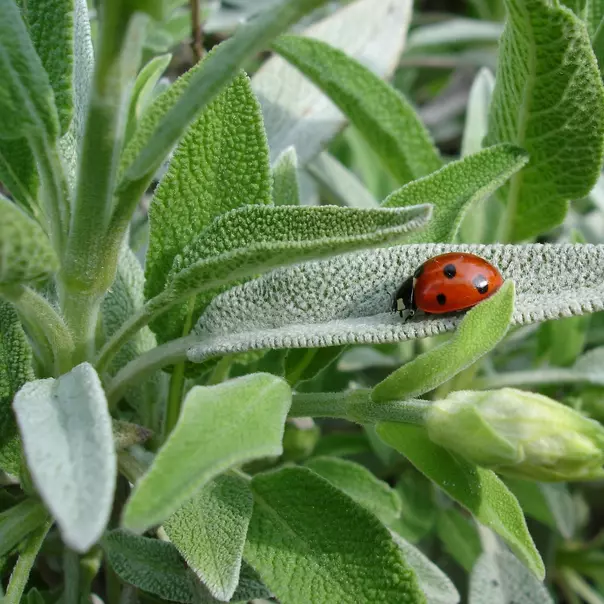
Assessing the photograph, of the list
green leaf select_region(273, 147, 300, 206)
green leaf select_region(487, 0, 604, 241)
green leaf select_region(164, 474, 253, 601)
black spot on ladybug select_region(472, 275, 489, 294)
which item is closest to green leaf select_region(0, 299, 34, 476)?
green leaf select_region(164, 474, 253, 601)

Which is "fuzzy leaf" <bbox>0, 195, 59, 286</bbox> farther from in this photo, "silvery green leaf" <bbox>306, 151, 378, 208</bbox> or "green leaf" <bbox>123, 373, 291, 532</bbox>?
"silvery green leaf" <bbox>306, 151, 378, 208</bbox>

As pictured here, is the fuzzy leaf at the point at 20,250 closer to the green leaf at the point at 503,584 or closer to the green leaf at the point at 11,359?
the green leaf at the point at 11,359

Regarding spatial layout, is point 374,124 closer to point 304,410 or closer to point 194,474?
point 304,410

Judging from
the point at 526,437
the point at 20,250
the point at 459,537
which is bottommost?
the point at 459,537

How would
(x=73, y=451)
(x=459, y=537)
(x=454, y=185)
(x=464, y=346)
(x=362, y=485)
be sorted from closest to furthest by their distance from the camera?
1. (x=73, y=451)
2. (x=464, y=346)
3. (x=454, y=185)
4. (x=362, y=485)
5. (x=459, y=537)

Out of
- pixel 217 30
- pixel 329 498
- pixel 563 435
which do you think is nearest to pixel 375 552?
pixel 329 498

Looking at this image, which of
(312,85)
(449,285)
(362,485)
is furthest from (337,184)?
(449,285)

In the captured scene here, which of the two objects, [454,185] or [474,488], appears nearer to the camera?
[474,488]

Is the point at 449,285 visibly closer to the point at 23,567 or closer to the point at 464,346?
the point at 464,346
